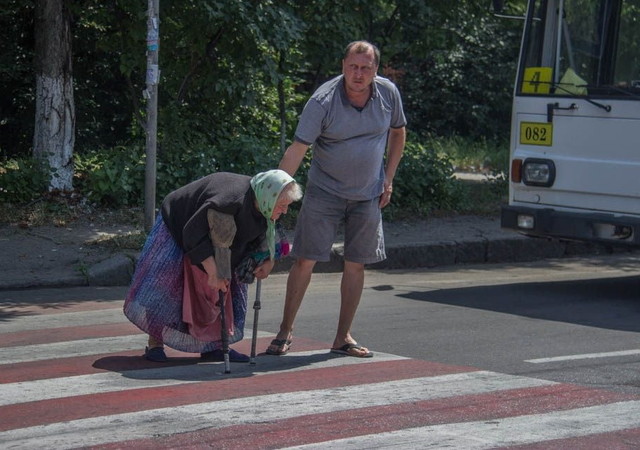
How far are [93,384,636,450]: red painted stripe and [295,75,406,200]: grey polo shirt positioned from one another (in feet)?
5.38

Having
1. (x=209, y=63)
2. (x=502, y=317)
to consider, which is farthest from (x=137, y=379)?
(x=209, y=63)

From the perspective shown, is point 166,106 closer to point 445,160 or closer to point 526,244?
point 445,160

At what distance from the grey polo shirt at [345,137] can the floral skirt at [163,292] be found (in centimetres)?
93

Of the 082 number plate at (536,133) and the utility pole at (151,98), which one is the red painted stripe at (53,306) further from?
the 082 number plate at (536,133)

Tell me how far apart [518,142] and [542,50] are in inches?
31.3

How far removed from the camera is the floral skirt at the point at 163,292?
6.97m

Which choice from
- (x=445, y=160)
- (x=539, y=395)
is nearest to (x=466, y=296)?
(x=539, y=395)

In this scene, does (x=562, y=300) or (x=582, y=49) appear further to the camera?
(x=562, y=300)

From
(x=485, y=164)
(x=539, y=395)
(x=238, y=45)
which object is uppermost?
(x=238, y=45)

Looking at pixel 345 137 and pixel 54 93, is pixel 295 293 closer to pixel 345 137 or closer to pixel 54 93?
pixel 345 137

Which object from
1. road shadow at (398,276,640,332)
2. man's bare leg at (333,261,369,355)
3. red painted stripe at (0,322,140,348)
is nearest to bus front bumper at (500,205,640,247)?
road shadow at (398,276,640,332)

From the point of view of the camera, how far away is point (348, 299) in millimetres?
7586

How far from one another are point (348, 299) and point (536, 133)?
3198 mm

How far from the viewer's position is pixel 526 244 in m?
12.9
